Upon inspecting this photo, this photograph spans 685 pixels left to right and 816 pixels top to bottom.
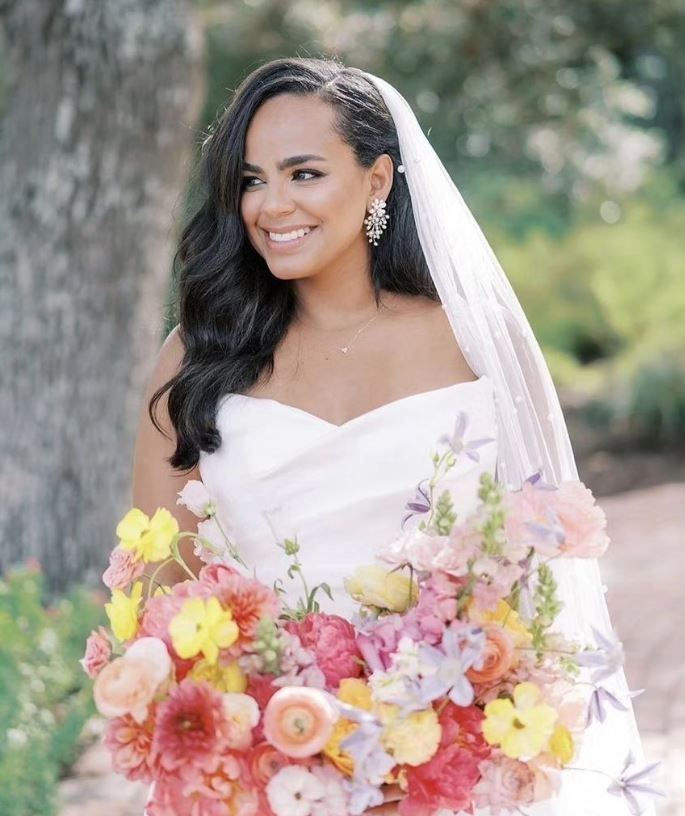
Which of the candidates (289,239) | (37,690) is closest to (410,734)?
(289,239)

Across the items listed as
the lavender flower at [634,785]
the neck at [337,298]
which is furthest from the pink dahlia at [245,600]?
the neck at [337,298]

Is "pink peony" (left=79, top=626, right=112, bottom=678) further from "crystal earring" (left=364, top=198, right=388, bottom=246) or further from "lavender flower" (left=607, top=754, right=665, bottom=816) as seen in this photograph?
"crystal earring" (left=364, top=198, right=388, bottom=246)

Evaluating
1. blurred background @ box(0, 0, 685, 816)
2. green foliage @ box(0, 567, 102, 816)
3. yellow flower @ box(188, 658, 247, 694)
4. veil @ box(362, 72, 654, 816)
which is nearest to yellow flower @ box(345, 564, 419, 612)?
yellow flower @ box(188, 658, 247, 694)

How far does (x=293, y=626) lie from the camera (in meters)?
1.96

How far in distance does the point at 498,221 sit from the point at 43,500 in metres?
8.63

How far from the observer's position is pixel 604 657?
1812 millimetres

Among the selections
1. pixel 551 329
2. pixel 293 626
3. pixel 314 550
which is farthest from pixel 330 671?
pixel 551 329

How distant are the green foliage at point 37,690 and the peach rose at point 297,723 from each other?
2.24 metres

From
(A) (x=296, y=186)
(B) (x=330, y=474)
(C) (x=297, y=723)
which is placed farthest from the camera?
(B) (x=330, y=474)

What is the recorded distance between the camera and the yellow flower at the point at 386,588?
76.1 inches

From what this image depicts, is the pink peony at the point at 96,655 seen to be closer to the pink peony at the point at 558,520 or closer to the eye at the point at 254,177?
the pink peony at the point at 558,520

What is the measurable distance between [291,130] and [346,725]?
1.27m

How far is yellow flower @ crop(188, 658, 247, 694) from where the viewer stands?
1821mm

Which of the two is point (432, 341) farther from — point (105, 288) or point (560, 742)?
point (105, 288)
